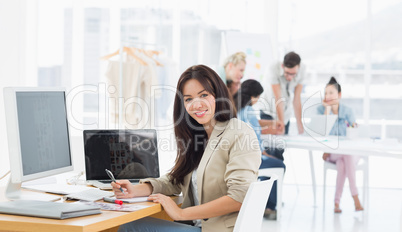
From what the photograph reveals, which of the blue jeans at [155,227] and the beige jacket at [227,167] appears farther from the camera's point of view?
the blue jeans at [155,227]

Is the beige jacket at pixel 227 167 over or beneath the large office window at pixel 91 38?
beneath

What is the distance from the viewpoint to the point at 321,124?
4.31m

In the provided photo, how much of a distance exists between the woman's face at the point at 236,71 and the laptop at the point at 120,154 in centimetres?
267

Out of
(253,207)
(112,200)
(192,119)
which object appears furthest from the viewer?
(192,119)

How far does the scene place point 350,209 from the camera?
15.5 feet

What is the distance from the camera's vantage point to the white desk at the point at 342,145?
362 cm

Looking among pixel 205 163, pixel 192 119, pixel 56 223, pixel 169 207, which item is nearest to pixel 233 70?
pixel 192 119

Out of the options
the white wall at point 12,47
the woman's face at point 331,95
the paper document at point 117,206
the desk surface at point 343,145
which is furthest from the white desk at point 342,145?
the white wall at point 12,47

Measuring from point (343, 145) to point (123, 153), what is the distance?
7.13 ft

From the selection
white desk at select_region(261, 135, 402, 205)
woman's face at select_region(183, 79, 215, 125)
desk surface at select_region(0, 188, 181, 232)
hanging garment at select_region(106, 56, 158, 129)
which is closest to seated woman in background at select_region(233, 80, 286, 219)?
white desk at select_region(261, 135, 402, 205)

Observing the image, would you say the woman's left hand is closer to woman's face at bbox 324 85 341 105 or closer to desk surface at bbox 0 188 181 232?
desk surface at bbox 0 188 181 232

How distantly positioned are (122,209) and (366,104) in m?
4.84

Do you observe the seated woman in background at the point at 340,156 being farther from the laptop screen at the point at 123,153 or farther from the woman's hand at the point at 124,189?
the woman's hand at the point at 124,189

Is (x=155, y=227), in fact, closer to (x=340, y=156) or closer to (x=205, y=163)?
(x=205, y=163)
